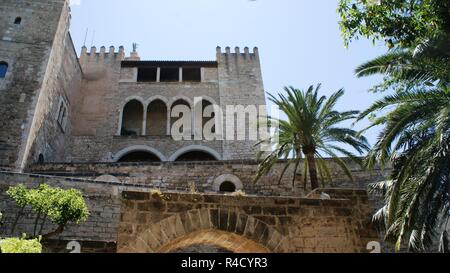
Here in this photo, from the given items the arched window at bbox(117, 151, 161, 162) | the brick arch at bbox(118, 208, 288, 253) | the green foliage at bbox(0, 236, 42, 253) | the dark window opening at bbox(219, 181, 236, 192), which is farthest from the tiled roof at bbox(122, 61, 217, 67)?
the green foliage at bbox(0, 236, 42, 253)


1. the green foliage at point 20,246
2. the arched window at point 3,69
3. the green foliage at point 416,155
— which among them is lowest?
the green foliage at point 20,246

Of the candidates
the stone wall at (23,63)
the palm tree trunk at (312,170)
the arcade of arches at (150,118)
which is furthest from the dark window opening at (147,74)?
the palm tree trunk at (312,170)

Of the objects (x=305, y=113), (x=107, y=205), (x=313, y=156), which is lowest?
(x=107, y=205)

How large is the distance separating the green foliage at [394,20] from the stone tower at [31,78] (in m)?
14.4

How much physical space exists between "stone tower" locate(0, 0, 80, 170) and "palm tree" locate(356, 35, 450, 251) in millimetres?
14332

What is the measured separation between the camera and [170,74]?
26.8 meters

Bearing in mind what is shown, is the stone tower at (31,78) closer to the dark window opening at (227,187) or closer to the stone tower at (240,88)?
the dark window opening at (227,187)

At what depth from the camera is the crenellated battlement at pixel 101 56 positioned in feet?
84.9

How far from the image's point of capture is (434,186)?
697 centimetres

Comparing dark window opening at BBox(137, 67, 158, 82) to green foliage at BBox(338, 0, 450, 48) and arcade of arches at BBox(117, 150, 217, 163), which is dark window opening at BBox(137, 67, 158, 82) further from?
green foliage at BBox(338, 0, 450, 48)

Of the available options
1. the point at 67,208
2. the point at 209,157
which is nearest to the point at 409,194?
the point at 67,208
